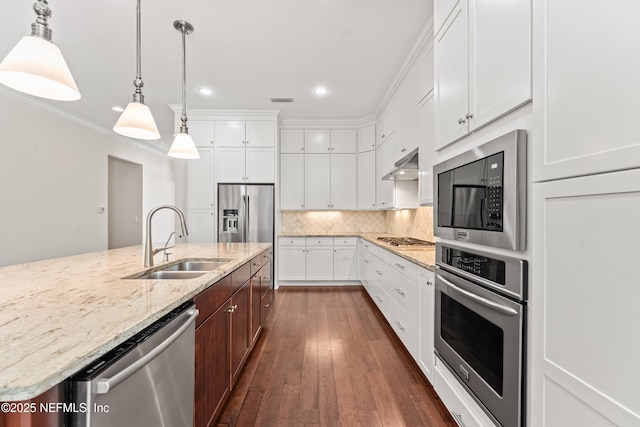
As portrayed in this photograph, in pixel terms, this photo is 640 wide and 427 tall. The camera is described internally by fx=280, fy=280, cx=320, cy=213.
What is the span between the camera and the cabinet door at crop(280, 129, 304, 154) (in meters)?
4.97

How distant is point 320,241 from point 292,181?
1.18 metres

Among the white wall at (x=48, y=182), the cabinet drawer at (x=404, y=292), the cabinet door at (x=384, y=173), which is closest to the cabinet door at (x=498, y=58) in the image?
the cabinet drawer at (x=404, y=292)

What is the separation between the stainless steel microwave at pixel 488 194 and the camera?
3.42 ft

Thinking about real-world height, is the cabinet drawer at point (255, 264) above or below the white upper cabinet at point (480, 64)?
below

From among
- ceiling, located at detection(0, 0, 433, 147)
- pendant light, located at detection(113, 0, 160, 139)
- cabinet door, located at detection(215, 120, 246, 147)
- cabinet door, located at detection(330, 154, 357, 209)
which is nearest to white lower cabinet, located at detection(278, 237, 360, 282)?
cabinet door, located at detection(330, 154, 357, 209)

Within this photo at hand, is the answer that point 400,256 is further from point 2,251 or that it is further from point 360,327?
point 2,251

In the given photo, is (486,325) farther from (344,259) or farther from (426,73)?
(344,259)

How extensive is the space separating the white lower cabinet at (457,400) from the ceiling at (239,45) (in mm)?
2661

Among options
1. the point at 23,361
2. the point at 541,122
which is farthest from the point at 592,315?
the point at 23,361

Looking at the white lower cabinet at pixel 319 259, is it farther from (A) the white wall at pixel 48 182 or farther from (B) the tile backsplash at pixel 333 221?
(A) the white wall at pixel 48 182

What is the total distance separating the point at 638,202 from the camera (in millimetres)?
669

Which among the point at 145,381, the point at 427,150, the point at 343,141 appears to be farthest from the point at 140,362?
the point at 343,141

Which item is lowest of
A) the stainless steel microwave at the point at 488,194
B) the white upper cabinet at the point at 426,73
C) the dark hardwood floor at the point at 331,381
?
the dark hardwood floor at the point at 331,381

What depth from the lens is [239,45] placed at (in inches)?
109
